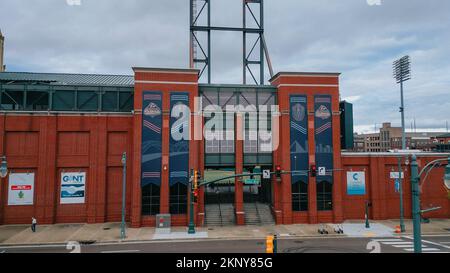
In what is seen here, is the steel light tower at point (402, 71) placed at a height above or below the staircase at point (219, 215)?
above

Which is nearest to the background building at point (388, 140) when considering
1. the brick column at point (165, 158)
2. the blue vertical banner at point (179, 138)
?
the blue vertical banner at point (179, 138)

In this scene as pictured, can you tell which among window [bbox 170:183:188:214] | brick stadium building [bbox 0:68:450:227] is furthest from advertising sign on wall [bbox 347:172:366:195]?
window [bbox 170:183:188:214]

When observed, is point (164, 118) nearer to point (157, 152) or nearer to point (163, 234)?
point (157, 152)

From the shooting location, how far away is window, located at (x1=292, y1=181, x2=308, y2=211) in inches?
1452

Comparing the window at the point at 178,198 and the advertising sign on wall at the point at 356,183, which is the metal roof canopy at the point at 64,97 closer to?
the window at the point at 178,198

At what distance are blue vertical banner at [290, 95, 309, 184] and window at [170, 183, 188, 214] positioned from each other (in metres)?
12.0

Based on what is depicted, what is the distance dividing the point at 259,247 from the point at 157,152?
14864 mm

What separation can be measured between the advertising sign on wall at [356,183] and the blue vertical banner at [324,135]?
10.5 feet

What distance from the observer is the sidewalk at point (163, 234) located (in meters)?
29.6

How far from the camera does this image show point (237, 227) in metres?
35.0

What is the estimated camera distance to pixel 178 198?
35375 millimetres

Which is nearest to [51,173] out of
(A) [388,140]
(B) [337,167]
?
(B) [337,167]

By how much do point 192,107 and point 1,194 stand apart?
2178 cm

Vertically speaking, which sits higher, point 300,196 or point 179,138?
point 179,138
